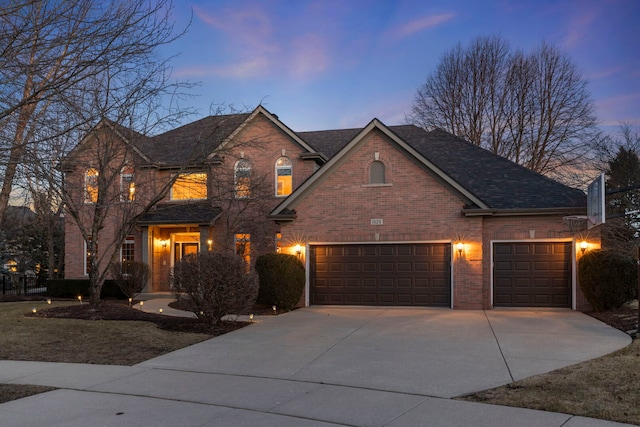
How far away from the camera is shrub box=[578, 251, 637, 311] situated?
1494 cm

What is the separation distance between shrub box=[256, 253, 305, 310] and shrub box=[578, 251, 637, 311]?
880 cm

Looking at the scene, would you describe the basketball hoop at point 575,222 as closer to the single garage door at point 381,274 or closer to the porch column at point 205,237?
the single garage door at point 381,274

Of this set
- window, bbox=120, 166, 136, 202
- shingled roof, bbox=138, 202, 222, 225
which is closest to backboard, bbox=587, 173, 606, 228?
window, bbox=120, 166, 136, 202

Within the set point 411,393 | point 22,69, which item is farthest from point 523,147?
point 22,69

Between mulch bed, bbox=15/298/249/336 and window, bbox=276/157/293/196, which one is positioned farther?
window, bbox=276/157/293/196

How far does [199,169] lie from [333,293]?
616 cm

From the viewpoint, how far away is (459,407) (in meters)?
6.49

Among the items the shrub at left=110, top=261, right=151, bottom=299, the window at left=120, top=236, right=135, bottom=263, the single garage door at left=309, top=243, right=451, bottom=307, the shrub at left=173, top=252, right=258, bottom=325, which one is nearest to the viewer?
the shrub at left=173, top=252, right=258, bottom=325

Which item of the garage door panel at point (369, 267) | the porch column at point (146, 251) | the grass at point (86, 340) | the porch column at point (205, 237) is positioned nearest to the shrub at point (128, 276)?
the porch column at point (146, 251)

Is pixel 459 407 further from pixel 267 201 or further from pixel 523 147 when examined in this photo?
pixel 523 147

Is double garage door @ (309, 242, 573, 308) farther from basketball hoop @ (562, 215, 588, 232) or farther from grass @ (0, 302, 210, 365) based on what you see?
grass @ (0, 302, 210, 365)

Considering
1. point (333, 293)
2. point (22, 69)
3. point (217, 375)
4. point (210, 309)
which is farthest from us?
point (333, 293)

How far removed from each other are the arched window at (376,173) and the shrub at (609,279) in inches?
268

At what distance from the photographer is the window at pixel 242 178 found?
19559 mm
